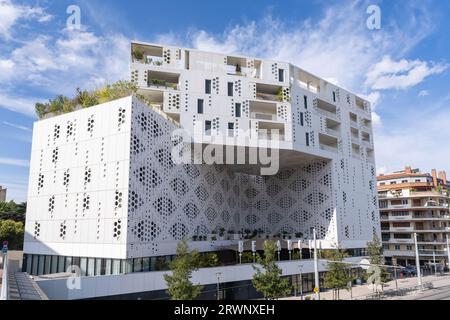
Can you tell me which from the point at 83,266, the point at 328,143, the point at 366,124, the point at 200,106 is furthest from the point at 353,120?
the point at 83,266

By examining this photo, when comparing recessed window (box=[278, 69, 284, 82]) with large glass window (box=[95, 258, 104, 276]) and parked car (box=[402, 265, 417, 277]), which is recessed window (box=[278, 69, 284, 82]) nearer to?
large glass window (box=[95, 258, 104, 276])

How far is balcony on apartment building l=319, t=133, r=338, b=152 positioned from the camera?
54.2m

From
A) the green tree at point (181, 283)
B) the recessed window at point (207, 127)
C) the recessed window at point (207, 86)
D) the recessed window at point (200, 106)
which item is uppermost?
the recessed window at point (207, 86)

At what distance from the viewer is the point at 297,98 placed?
4972 centimetres

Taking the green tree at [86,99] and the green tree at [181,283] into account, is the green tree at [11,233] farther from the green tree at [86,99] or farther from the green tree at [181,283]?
the green tree at [181,283]

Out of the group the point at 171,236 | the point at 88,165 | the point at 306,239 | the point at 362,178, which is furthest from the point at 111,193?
the point at 362,178

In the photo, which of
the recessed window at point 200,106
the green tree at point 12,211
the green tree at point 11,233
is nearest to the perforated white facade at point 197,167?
the recessed window at point 200,106

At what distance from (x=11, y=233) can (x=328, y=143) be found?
163 feet

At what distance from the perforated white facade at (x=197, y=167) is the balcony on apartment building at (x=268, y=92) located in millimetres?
167

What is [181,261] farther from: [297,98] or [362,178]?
[362,178]

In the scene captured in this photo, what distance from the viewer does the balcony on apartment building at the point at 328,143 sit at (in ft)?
178

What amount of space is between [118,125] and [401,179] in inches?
2824

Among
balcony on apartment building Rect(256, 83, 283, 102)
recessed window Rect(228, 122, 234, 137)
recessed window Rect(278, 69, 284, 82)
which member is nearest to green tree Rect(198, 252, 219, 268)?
recessed window Rect(228, 122, 234, 137)

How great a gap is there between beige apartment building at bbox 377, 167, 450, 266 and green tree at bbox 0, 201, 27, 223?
70427 mm
